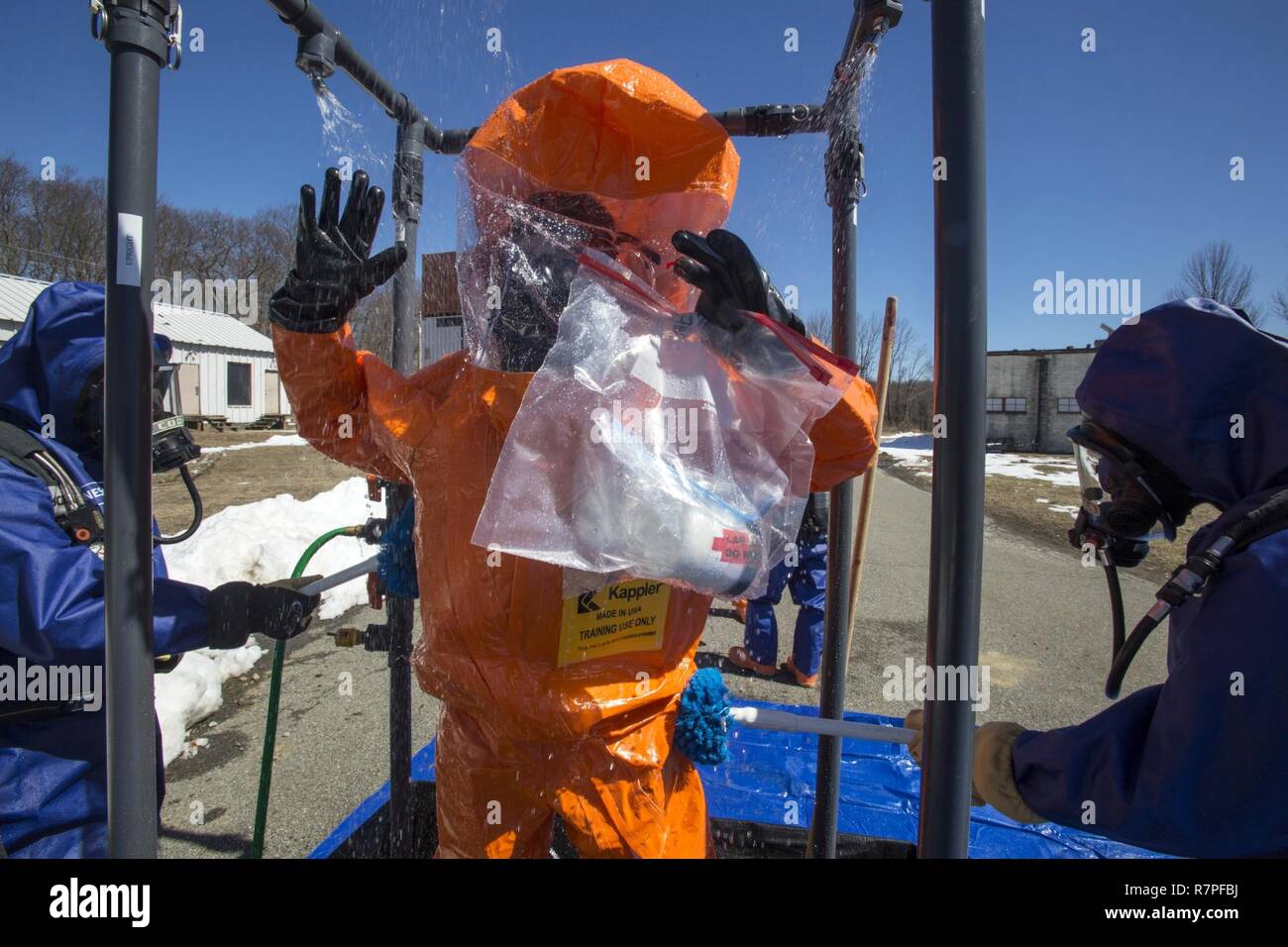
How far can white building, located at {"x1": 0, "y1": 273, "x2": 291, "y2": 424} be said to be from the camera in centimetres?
2005

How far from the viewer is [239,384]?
73.0ft

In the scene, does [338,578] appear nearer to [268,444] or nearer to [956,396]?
[956,396]

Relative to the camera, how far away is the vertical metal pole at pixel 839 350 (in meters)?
1.82

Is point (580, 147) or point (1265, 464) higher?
point (580, 147)

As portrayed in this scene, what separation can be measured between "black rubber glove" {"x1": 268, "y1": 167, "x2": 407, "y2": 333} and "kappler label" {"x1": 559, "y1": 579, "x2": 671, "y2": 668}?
0.82 m

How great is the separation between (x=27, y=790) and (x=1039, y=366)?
31235 millimetres

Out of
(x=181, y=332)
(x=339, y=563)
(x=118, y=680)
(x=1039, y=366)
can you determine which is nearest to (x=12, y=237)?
(x=181, y=332)

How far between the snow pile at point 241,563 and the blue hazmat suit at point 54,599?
1.35 meters

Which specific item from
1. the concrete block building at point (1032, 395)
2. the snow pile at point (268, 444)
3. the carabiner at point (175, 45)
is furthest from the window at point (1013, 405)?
the carabiner at point (175, 45)

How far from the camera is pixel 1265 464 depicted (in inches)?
38.8

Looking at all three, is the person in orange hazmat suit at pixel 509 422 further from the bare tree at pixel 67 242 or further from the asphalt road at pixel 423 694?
the bare tree at pixel 67 242

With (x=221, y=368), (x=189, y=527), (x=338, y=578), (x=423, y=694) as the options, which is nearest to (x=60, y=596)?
(x=189, y=527)

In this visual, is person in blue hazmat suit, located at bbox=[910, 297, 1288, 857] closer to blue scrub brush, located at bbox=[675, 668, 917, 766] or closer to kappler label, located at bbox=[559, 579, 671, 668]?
blue scrub brush, located at bbox=[675, 668, 917, 766]
